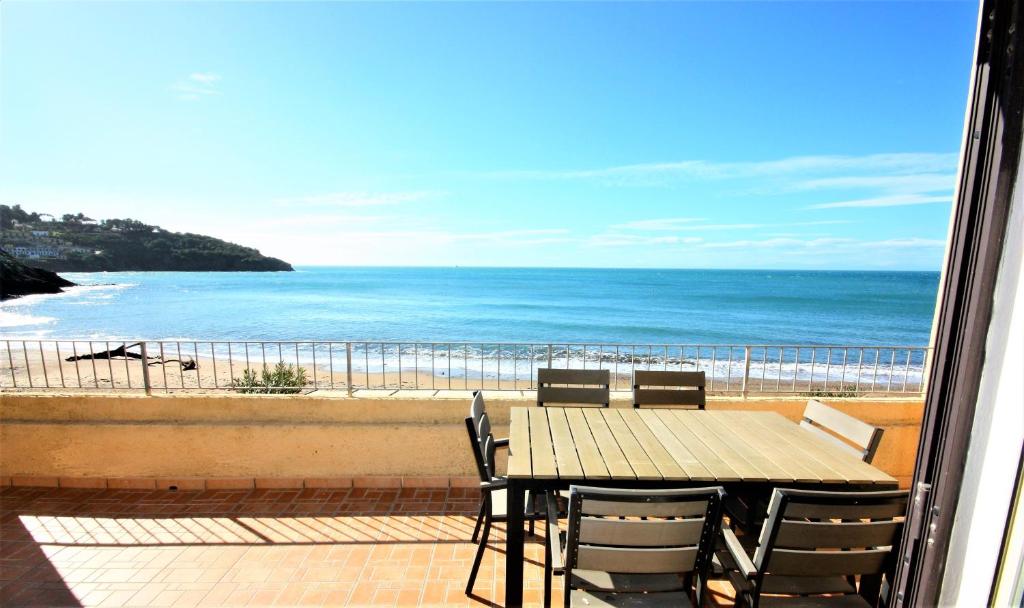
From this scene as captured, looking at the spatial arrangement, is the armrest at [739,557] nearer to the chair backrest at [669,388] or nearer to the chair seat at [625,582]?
the chair seat at [625,582]

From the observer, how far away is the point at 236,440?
344cm

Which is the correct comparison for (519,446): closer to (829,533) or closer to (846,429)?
(829,533)

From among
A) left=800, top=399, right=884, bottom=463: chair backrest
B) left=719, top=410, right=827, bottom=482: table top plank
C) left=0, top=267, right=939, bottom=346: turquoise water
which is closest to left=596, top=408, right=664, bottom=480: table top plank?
left=719, top=410, right=827, bottom=482: table top plank

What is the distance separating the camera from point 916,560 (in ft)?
3.05

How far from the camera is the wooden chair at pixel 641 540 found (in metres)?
1.52

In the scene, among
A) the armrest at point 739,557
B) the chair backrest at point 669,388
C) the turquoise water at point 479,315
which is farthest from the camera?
the turquoise water at point 479,315

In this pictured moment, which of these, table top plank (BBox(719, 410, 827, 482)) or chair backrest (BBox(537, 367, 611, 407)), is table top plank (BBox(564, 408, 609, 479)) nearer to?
chair backrest (BBox(537, 367, 611, 407))

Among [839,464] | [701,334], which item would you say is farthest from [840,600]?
[701,334]

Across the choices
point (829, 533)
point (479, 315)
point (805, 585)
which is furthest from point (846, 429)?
point (479, 315)

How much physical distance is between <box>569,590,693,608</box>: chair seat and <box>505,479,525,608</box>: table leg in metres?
0.34

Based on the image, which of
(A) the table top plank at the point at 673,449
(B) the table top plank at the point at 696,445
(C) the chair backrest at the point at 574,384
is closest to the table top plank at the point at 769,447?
(A) the table top plank at the point at 673,449

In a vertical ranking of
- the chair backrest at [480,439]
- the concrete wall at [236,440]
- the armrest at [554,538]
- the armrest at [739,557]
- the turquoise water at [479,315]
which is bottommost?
the turquoise water at [479,315]

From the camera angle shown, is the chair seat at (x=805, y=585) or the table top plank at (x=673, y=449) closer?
the chair seat at (x=805, y=585)

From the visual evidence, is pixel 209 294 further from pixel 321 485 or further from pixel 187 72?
pixel 321 485
